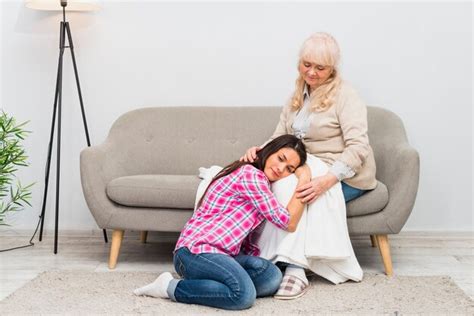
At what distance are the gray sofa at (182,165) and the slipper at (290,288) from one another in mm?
443

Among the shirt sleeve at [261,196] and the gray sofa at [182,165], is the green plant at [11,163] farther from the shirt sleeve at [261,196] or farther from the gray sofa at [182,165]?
the shirt sleeve at [261,196]

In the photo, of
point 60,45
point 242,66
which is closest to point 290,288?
point 242,66

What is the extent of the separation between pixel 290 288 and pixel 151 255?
1.10 meters

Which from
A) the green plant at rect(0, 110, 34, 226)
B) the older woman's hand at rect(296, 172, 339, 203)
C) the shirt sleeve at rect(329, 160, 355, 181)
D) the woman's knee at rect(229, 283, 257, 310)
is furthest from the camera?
the green plant at rect(0, 110, 34, 226)

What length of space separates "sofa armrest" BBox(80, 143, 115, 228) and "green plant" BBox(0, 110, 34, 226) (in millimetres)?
564

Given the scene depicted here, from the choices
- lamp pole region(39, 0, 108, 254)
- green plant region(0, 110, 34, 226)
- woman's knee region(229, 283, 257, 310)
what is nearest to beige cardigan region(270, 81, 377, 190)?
woman's knee region(229, 283, 257, 310)

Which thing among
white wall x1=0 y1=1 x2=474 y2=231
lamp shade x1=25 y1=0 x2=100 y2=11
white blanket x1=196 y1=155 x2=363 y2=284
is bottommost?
white blanket x1=196 y1=155 x2=363 y2=284

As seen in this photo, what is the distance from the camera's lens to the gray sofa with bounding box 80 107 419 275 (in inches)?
136

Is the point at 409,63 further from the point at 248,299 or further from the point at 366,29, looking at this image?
the point at 248,299

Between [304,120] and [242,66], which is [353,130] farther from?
[242,66]

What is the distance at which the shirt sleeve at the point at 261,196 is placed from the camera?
302cm

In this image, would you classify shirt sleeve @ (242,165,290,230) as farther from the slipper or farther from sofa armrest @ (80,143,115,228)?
sofa armrest @ (80,143,115,228)

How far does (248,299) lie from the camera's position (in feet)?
9.34

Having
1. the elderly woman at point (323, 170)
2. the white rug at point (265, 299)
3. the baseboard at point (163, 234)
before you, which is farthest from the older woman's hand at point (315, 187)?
the baseboard at point (163, 234)
